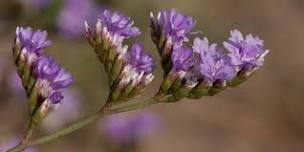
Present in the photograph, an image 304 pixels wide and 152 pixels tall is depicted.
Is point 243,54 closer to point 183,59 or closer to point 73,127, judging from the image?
point 183,59

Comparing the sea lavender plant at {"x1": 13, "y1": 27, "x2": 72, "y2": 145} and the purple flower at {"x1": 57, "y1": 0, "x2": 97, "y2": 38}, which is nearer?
the sea lavender plant at {"x1": 13, "y1": 27, "x2": 72, "y2": 145}

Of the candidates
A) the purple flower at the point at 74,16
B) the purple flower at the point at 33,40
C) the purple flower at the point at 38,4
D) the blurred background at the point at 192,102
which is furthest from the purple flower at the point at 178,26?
the purple flower at the point at 74,16

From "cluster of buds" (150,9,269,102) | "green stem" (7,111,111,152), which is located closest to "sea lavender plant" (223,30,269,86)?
"cluster of buds" (150,9,269,102)

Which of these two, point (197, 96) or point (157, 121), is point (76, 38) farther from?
point (197, 96)

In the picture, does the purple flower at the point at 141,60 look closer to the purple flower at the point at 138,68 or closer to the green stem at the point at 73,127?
the purple flower at the point at 138,68

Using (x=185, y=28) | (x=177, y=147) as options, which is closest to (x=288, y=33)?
(x=177, y=147)

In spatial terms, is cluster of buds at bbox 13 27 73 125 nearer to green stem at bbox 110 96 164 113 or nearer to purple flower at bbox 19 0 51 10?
green stem at bbox 110 96 164 113
